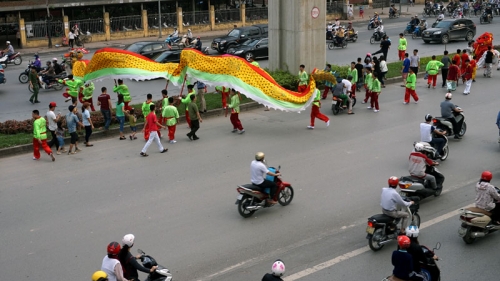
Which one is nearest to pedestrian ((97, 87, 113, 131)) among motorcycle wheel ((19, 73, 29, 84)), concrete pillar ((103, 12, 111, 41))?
motorcycle wheel ((19, 73, 29, 84))

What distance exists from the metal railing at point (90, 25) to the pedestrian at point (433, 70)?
24.7m

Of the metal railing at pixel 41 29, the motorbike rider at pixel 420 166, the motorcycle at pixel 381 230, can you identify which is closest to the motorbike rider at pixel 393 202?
the motorcycle at pixel 381 230

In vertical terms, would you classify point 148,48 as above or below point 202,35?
below

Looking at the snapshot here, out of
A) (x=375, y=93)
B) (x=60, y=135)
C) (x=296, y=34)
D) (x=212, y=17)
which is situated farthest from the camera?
(x=212, y=17)

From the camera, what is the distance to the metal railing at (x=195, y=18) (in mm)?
46562

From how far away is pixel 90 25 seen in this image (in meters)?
42.4

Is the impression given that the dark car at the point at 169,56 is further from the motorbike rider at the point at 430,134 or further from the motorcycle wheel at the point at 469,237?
the motorcycle wheel at the point at 469,237

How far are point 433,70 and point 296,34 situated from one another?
18.5ft

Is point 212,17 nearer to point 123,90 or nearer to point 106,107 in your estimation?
point 123,90

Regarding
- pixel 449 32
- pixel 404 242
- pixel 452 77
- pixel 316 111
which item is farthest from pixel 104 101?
pixel 449 32

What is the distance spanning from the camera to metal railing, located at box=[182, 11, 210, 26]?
153ft

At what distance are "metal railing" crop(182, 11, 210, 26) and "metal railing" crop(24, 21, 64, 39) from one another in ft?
30.1

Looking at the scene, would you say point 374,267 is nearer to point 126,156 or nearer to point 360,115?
point 126,156

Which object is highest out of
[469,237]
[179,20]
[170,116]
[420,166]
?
[179,20]
